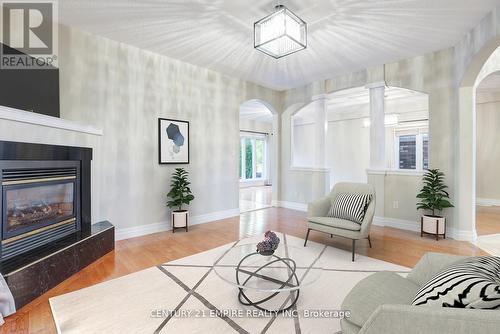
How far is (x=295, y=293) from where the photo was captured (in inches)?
90.7

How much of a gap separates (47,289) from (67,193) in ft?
3.72

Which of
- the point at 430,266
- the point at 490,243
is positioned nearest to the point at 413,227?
the point at 490,243

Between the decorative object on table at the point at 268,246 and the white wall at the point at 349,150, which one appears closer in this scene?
the decorative object on table at the point at 268,246

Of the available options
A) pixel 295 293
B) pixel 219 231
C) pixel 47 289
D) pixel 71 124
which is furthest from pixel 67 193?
pixel 295 293

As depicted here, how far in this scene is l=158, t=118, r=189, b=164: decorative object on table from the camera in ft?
14.3

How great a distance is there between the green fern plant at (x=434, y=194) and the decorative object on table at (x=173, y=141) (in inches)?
Answer: 157

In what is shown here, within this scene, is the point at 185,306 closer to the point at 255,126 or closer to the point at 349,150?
the point at 349,150

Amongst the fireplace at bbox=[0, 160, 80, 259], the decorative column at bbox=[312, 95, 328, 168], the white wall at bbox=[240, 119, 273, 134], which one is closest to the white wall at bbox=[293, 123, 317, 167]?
the white wall at bbox=[240, 119, 273, 134]

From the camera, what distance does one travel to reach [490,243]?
370 cm

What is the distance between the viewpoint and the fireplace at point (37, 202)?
235cm

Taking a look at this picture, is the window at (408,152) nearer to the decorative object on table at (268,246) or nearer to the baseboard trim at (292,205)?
the baseboard trim at (292,205)

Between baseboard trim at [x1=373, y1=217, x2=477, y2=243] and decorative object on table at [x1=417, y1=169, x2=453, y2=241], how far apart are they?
0.55ft

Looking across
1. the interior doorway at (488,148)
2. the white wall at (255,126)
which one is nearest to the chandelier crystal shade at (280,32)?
the interior doorway at (488,148)

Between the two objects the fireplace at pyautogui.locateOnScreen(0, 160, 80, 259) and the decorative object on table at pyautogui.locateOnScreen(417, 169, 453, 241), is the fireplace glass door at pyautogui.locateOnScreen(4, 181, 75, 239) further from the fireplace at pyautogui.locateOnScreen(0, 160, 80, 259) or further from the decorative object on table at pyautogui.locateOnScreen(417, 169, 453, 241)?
the decorative object on table at pyautogui.locateOnScreen(417, 169, 453, 241)
